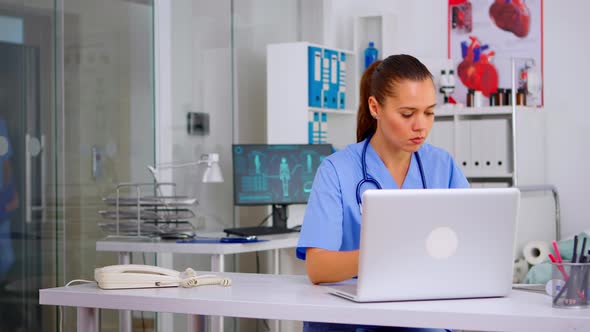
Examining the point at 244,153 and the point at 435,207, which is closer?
the point at 435,207

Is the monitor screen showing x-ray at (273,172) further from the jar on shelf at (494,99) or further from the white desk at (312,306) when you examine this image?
the white desk at (312,306)

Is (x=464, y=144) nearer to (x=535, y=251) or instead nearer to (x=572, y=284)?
(x=535, y=251)

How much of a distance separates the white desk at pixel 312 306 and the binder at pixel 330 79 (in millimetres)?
2974

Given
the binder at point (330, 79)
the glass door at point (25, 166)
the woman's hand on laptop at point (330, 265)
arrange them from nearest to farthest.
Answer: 1. the woman's hand on laptop at point (330, 265)
2. the glass door at point (25, 166)
3. the binder at point (330, 79)

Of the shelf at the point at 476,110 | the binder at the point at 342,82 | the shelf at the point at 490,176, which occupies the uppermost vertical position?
the binder at the point at 342,82

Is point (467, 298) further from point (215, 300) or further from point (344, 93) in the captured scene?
point (344, 93)

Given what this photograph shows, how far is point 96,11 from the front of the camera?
4.15m

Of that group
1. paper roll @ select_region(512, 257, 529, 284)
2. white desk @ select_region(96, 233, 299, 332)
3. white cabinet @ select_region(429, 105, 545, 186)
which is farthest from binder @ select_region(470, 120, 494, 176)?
white desk @ select_region(96, 233, 299, 332)

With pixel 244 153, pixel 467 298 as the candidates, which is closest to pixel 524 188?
pixel 244 153

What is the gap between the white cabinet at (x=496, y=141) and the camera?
201 inches

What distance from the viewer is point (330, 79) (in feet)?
17.6

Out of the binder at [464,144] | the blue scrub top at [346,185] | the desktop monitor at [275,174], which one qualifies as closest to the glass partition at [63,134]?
A: the desktop monitor at [275,174]

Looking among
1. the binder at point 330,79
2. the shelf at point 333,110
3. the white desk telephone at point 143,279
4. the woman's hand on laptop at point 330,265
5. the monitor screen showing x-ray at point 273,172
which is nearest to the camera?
the woman's hand on laptop at point 330,265

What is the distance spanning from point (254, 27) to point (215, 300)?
360 cm
